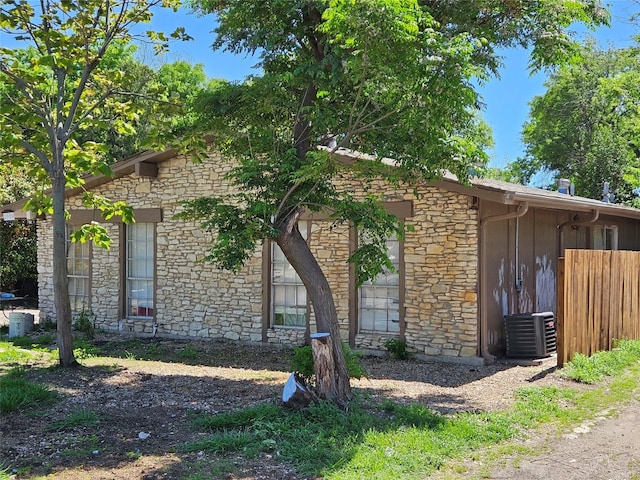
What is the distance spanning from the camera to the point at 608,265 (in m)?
10.8

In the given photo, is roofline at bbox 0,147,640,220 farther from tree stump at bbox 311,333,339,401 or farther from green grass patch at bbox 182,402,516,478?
green grass patch at bbox 182,402,516,478

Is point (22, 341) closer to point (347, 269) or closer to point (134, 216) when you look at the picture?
point (134, 216)

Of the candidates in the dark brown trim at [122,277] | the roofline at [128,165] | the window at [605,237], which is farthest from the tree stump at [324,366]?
the window at [605,237]

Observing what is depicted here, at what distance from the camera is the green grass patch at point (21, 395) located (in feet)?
22.4

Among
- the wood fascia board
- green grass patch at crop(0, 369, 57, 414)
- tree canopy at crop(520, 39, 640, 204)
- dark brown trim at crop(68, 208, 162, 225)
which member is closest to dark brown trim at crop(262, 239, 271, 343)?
dark brown trim at crop(68, 208, 162, 225)

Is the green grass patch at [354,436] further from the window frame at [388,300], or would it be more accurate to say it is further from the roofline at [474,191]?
the window frame at [388,300]

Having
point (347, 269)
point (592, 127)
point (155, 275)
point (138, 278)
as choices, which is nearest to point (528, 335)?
point (347, 269)

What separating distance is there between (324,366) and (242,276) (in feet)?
20.5

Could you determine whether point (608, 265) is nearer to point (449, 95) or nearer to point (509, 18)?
point (509, 18)

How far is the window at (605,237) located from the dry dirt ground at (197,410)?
6.37 meters

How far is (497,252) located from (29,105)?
7.80 metres

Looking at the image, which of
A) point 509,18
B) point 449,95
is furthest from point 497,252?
point 449,95

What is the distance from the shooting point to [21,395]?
7.12m

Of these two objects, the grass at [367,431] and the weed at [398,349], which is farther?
the weed at [398,349]
